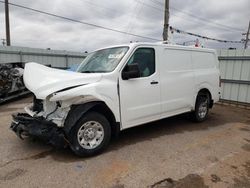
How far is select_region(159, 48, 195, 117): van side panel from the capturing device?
5.22 meters

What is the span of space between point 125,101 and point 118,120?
1.26 ft

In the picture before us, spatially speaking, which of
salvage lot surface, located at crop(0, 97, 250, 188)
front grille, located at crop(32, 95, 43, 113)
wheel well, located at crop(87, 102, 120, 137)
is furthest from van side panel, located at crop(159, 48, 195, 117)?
front grille, located at crop(32, 95, 43, 113)

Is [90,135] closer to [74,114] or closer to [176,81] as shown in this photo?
[74,114]

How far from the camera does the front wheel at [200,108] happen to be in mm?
6344

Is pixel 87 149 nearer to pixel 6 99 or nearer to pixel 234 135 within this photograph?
pixel 234 135

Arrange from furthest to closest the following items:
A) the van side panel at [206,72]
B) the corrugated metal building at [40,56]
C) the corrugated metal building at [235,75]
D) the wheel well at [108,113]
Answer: the corrugated metal building at [40,56] < the corrugated metal building at [235,75] < the van side panel at [206,72] < the wheel well at [108,113]

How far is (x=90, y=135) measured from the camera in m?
4.09

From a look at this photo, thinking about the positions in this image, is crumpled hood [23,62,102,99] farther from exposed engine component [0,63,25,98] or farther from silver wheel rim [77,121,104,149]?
exposed engine component [0,63,25,98]

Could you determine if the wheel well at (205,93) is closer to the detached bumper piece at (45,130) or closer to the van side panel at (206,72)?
the van side panel at (206,72)

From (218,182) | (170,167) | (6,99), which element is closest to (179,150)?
(170,167)

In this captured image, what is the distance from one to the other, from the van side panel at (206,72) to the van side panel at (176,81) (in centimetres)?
23

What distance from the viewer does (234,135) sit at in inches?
216

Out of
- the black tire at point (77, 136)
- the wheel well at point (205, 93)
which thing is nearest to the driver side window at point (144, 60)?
the black tire at point (77, 136)

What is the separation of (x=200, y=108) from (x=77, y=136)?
3872mm
